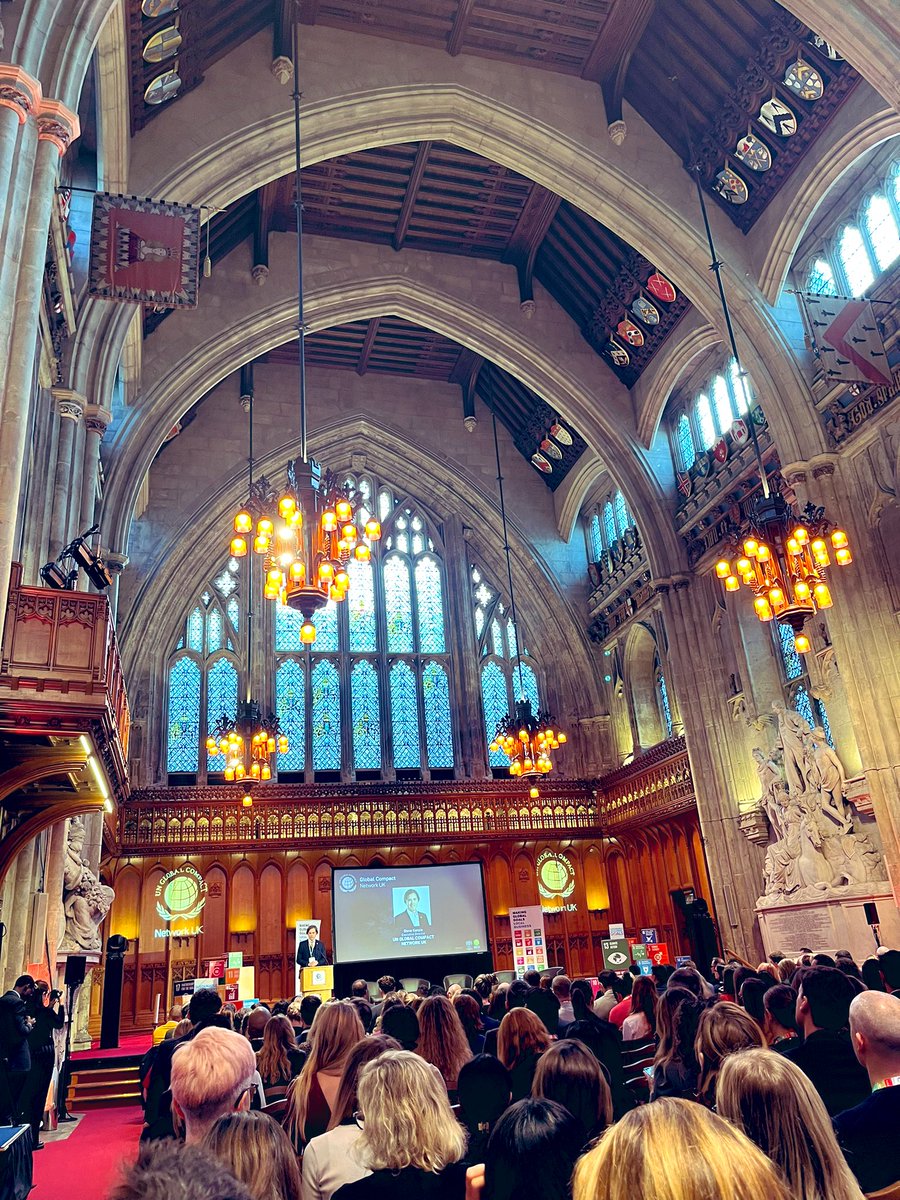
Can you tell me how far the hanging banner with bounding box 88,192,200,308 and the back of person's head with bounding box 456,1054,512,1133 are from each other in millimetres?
8008

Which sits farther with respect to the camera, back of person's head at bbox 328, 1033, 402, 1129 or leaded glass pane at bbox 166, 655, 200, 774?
leaded glass pane at bbox 166, 655, 200, 774

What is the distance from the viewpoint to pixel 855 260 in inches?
518

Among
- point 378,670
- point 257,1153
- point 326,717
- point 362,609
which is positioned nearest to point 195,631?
point 326,717

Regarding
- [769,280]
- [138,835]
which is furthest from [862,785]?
[138,835]

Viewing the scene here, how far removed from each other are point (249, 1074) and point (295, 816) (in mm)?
16588

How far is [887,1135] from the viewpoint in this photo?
2305 mm

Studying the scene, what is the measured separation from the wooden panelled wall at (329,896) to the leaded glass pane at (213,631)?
14.9ft

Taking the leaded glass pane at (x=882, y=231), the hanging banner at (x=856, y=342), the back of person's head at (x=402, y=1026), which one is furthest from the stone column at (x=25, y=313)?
the leaded glass pane at (x=882, y=231)

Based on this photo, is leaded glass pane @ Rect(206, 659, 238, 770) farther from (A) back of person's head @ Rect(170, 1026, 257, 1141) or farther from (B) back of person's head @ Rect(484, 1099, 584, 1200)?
(B) back of person's head @ Rect(484, 1099, 584, 1200)

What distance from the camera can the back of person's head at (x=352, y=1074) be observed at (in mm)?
2932

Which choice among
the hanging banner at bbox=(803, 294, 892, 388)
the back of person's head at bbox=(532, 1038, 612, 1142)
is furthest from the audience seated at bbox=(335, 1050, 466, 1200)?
the hanging banner at bbox=(803, 294, 892, 388)

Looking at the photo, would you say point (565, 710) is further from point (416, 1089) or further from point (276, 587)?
point (416, 1089)

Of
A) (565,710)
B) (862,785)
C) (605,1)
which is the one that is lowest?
(862,785)

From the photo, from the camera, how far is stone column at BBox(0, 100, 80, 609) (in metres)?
6.26
